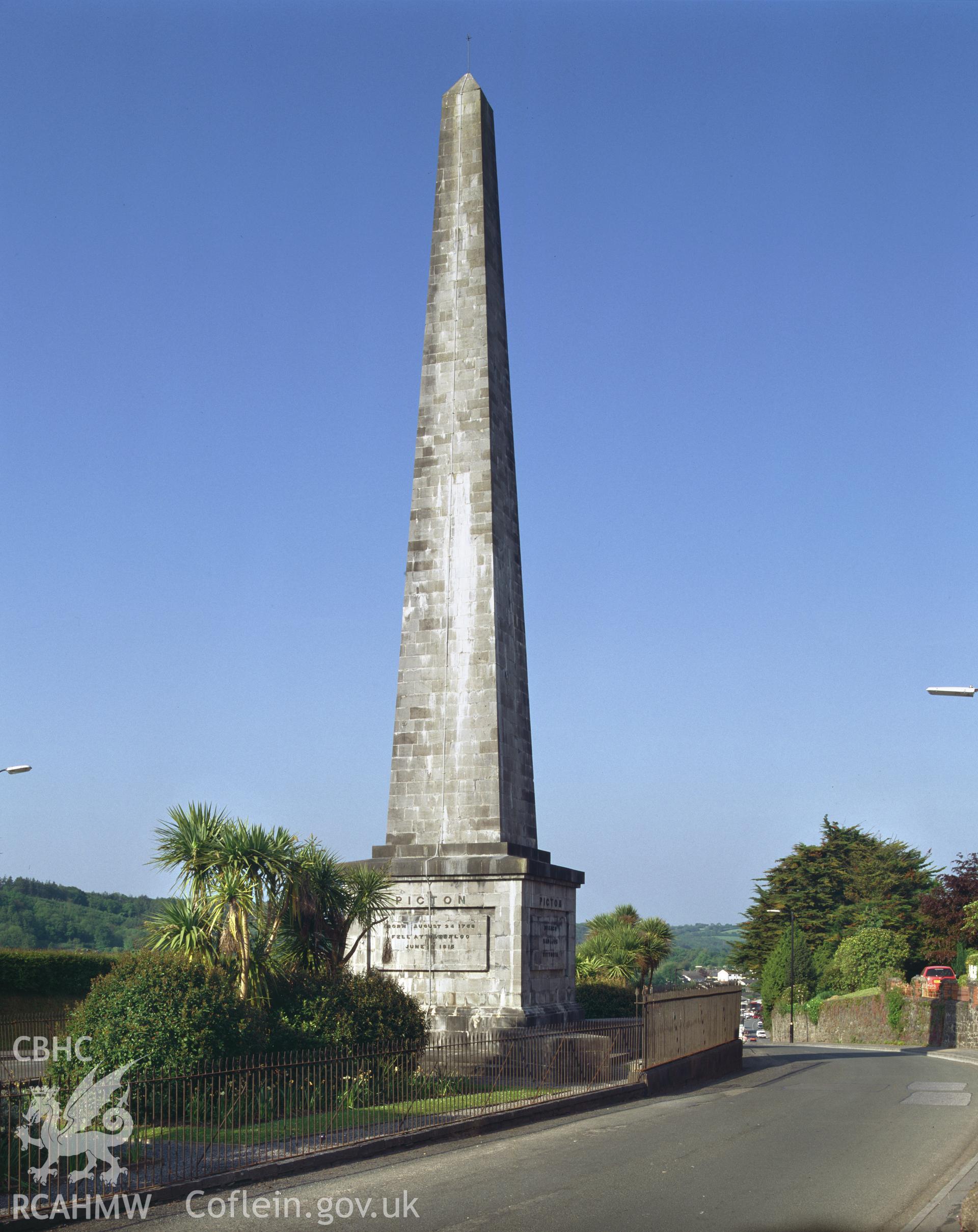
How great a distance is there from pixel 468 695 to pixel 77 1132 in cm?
1266

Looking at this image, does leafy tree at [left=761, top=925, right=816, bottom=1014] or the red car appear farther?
leafy tree at [left=761, top=925, right=816, bottom=1014]

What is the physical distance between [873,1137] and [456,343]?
16.5 meters

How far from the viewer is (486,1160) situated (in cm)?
1459

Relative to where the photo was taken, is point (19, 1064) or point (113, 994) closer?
point (113, 994)

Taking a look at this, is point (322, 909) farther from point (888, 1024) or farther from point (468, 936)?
point (888, 1024)

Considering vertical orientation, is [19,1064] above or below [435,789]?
below

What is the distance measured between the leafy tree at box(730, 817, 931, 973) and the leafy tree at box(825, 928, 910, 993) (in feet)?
38.4

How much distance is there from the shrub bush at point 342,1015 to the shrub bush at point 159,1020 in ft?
3.20

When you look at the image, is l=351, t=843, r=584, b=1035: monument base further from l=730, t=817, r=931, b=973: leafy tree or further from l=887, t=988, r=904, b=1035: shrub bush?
l=730, t=817, r=931, b=973: leafy tree

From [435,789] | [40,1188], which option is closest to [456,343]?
[435,789]

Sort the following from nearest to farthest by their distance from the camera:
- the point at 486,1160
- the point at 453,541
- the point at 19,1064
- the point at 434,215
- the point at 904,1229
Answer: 1. the point at 904,1229
2. the point at 486,1160
3. the point at 19,1064
4. the point at 453,541
5. the point at 434,215

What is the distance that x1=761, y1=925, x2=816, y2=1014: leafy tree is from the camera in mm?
69812

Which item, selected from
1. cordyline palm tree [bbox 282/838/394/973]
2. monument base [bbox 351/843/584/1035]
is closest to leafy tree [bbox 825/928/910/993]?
monument base [bbox 351/843/584/1035]

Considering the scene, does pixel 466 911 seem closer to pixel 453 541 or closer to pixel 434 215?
pixel 453 541
